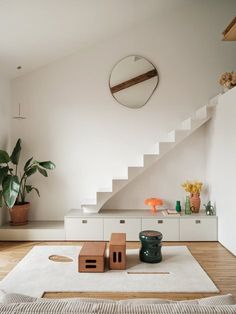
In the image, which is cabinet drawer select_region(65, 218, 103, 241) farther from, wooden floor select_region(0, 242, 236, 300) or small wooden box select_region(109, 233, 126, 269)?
small wooden box select_region(109, 233, 126, 269)

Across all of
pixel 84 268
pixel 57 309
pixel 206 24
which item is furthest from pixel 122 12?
pixel 57 309

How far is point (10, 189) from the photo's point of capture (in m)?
4.45

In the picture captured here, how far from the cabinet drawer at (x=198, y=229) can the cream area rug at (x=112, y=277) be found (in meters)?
0.71

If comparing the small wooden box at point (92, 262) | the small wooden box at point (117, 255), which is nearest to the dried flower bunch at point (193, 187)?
the small wooden box at point (117, 255)

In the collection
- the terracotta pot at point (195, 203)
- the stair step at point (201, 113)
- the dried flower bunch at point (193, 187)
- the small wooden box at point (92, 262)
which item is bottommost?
the small wooden box at point (92, 262)

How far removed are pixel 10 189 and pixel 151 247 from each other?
7.14 feet

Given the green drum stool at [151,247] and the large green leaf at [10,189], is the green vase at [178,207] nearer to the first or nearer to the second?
the green drum stool at [151,247]

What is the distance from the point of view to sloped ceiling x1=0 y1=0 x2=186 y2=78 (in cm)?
377

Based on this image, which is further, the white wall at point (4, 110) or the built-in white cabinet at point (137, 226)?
the white wall at point (4, 110)

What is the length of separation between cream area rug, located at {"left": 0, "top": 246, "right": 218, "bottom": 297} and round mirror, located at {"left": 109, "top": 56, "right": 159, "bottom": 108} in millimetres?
2591

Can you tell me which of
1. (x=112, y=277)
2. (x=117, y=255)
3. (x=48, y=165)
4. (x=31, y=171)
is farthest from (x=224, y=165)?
(x=31, y=171)

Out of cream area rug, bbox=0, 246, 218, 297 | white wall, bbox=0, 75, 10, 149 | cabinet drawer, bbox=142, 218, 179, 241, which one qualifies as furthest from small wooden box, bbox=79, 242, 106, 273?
white wall, bbox=0, 75, 10, 149

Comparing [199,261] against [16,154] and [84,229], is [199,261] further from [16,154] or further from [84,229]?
[16,154]

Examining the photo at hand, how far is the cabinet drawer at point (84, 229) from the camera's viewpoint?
4723 millimetres
